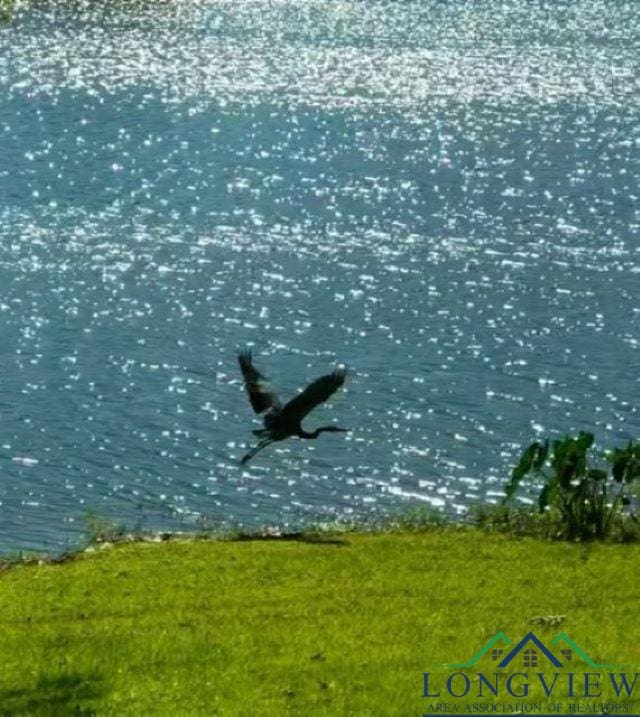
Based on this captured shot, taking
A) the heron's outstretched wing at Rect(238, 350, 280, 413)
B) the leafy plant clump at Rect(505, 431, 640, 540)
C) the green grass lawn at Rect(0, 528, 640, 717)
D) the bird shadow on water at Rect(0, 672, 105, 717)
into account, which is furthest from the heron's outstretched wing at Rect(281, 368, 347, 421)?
the leafy plant clump at Rect(505, 431, 640, 540)

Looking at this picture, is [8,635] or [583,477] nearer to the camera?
[8,635]

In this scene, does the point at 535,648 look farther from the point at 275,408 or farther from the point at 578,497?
the point at 578,497

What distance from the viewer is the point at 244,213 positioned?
42.7 m

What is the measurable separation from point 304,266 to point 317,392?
23.7 metres

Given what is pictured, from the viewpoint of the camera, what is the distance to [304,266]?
1474 inches

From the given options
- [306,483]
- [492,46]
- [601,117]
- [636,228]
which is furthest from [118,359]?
[492,46]

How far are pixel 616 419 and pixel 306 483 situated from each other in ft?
19.5

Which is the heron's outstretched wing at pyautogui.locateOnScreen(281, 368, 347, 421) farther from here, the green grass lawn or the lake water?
the lake water

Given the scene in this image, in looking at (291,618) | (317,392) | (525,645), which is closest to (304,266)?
(317,392)

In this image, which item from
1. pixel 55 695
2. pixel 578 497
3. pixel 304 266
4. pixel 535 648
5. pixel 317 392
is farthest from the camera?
pixel 304 266

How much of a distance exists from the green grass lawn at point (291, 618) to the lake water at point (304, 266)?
17.9ft

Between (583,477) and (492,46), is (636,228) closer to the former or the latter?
(583,477)

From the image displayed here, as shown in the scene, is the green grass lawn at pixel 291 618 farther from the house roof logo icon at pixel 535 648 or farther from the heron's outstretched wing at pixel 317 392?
the heron's outstretched wing at pixel 317 392

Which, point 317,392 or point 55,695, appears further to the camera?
point 317,392
